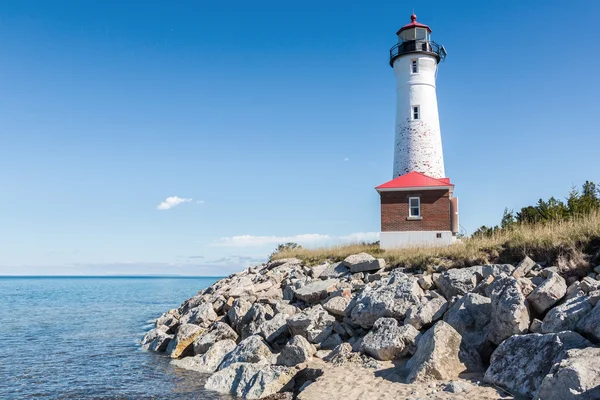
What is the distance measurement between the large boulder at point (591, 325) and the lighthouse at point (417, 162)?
15094mm

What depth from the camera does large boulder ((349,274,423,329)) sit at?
504 inches

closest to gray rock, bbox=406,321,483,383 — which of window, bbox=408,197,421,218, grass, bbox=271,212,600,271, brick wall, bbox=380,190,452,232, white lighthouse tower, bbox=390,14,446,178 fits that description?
grass, bbox=271,212,600,271

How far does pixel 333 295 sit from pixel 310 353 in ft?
12.3

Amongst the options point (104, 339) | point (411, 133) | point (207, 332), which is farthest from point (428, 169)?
point (104, 339)

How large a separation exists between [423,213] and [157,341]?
46.6 feet

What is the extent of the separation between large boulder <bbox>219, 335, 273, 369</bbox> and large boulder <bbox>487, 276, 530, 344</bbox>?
227 inches

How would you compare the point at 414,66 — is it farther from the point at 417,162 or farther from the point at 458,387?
the point at 458,387

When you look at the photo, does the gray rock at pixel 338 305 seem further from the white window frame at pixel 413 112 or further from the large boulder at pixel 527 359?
the white window frame at pixel 413 112

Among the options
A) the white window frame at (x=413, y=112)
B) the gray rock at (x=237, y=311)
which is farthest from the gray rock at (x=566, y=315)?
the white window frame at (x=413, y=112)

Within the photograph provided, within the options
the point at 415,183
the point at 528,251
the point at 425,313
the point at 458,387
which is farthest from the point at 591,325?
the point at 415,183

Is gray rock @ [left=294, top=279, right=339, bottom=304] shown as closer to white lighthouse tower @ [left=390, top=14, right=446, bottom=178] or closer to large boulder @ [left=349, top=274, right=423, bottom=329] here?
large boulder @ [left=349, top=274, right=423, bottom=329]

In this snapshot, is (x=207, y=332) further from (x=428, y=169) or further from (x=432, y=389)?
(x=428, y=169)

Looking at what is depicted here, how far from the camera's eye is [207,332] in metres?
16.9

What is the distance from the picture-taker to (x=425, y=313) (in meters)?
12.0
